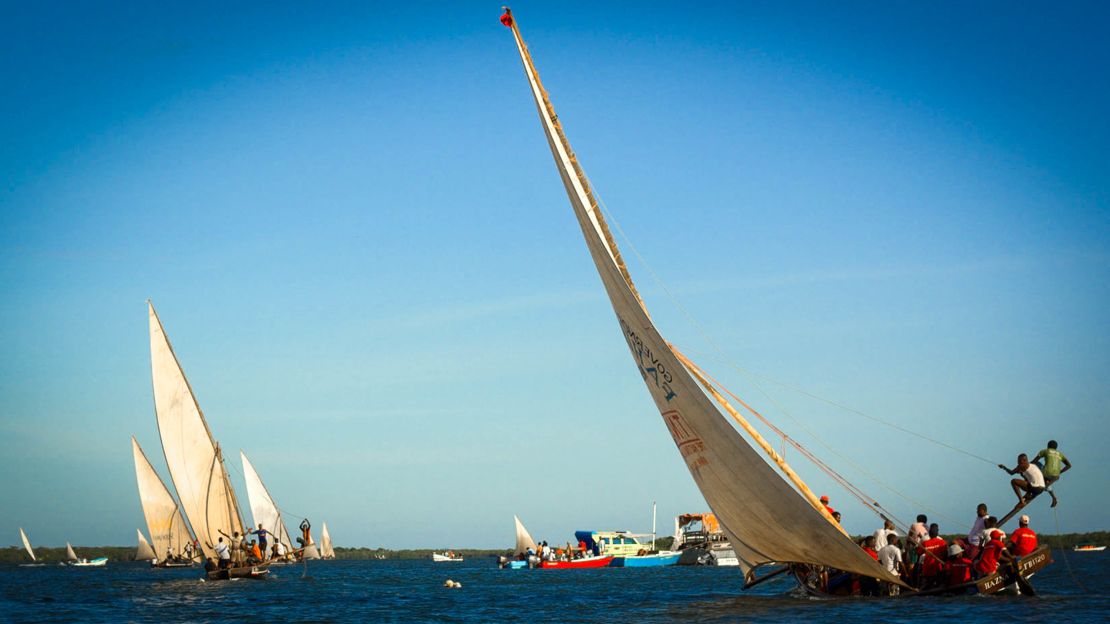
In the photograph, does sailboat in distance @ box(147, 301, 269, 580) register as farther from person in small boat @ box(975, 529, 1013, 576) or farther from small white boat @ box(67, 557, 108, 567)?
small white boat @ box(67, 557, 108, 567)

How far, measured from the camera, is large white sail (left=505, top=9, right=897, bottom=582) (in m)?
24.2

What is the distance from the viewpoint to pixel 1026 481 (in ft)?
82.5

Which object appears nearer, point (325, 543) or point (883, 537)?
point (883, 537)

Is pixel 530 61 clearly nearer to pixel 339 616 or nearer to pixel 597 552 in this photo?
pixel 339 616

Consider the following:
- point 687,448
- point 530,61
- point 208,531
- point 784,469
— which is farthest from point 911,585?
point 208,531

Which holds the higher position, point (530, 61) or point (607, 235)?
point (530, 61)

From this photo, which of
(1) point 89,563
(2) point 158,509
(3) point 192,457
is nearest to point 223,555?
(3) point 192,457

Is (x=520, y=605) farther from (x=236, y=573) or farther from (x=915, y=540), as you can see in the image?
(x=236, y=573)

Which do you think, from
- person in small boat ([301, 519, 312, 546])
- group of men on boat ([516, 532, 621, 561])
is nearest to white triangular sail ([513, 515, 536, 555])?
group of men on boat ([516, 532, 621, 561])

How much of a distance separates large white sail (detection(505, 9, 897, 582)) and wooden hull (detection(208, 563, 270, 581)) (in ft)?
118

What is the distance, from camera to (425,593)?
5112cm

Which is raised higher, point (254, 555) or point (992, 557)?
point (254, 555)

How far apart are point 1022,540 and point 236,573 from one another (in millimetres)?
41858

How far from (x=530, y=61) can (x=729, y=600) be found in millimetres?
17683
